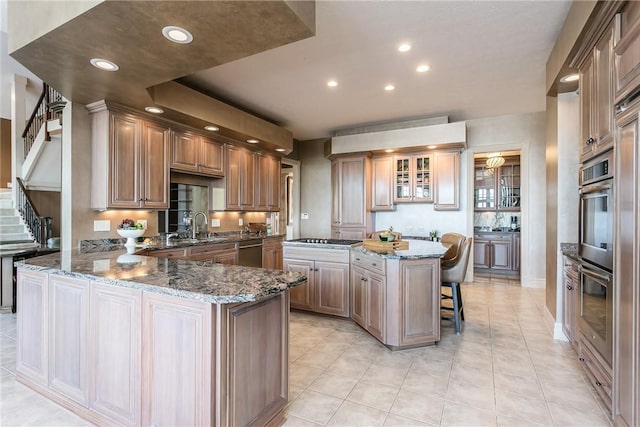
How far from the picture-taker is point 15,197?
6.50 m

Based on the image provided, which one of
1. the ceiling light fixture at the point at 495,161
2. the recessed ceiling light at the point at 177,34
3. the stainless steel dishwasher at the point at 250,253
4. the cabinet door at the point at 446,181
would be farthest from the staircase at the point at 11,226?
the ceiling light fixture at the point at 495,161

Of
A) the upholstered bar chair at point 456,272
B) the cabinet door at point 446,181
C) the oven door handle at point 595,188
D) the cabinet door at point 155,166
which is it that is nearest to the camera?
the oven door handle at point 595,188

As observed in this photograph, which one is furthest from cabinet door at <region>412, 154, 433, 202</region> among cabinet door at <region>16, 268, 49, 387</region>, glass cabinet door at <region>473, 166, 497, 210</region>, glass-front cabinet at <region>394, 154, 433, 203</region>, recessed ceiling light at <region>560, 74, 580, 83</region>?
cabinet door at <region>16, 268, 49, 387</region>

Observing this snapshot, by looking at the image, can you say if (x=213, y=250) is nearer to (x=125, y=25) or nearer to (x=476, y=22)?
(x=125, y=25)

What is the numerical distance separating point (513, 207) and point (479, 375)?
5279 millimetres

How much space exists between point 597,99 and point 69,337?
3863mm

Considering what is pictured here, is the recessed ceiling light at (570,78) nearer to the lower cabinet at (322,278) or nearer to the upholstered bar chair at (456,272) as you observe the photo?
the upholstered bar chair at (456,272)

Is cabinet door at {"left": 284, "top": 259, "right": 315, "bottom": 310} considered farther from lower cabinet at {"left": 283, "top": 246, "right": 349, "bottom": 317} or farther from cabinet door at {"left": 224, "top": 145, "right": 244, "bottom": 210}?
cabinet door at {"left": 224, "top": 145, "right": 244, "bottom": 210}

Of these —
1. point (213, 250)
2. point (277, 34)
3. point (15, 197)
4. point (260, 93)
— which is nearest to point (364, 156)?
point (260, 93)

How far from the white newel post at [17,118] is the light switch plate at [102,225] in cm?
492

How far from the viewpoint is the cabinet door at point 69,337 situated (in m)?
1.92

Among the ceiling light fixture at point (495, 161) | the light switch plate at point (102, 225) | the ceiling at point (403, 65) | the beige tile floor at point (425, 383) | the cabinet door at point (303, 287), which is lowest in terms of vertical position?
the beige tile floor at point (425, 383)

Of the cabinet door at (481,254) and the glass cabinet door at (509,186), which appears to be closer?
the cabinet door at (481,254)

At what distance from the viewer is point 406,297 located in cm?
288
